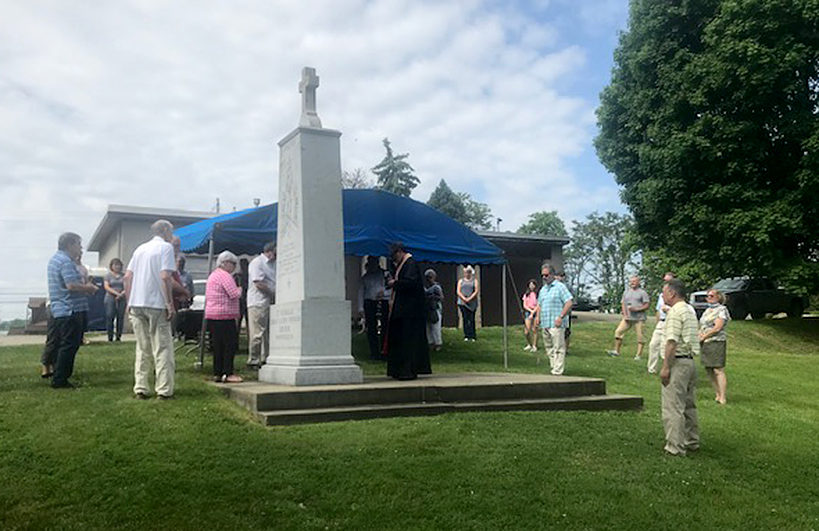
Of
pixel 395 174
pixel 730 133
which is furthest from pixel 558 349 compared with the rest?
pixel 395 174

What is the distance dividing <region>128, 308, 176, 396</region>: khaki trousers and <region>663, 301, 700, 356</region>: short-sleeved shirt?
17.0 feet

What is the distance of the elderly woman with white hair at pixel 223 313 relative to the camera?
8.53 m

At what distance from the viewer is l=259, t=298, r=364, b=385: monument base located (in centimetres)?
802

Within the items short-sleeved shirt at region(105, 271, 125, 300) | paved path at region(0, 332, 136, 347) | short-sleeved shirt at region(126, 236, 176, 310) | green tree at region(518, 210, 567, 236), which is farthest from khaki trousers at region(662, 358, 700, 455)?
green tree at region(518, 210, 567, 236)

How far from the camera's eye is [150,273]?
7422mm

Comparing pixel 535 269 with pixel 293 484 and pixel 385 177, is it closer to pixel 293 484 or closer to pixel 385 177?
pixel 293 484

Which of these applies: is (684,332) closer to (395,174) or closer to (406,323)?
(406,323)

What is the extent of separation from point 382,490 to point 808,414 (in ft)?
22.8

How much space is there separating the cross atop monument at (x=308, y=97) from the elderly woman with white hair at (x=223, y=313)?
2015 millimetres

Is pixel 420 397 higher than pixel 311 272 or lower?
lower

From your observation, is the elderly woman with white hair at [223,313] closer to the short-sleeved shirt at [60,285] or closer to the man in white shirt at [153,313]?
the man in white shirt at [153,313]

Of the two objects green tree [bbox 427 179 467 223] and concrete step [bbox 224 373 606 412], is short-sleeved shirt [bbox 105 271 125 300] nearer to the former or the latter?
concrete step [bbox 224 373 606 412]

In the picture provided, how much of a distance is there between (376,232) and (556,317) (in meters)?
3.46

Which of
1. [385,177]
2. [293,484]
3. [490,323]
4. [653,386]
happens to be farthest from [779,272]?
[385,177]
